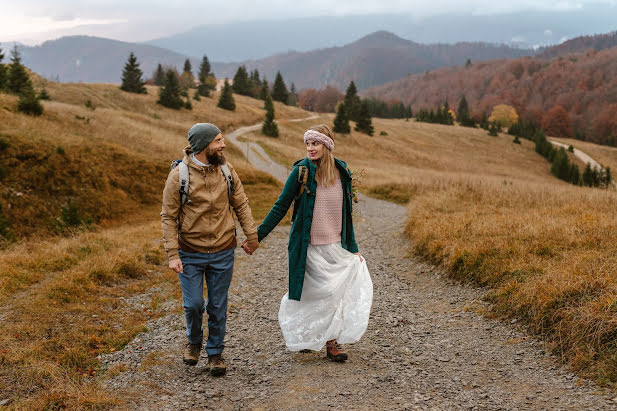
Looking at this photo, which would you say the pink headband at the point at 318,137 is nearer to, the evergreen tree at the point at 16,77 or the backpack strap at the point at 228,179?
the backpack strap at the point at 228,179

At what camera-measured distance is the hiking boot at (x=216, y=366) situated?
4953mm

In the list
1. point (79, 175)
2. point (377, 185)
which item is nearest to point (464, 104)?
point (377, 185)

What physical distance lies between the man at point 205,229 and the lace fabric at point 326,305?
0.74m

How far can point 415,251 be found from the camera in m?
10.6

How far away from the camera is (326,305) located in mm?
5086

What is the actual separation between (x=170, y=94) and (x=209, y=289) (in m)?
59.7

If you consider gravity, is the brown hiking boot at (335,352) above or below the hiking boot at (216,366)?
above

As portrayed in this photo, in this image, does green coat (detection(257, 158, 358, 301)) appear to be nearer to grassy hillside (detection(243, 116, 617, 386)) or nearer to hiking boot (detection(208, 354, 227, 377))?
hiking boot (detection(208, 354, 227, 377))

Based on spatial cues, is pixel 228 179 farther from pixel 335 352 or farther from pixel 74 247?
pixel 74 247

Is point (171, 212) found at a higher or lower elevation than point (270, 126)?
lower

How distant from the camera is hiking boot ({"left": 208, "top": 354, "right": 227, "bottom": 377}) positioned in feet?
16.3

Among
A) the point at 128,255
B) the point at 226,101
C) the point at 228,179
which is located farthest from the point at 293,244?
the point at 226,101

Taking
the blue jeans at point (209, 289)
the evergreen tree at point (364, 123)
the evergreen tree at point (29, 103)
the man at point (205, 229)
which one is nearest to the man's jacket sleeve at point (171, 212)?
the man at point (205, 229)

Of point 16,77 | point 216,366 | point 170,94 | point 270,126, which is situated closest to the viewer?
→ point 216,366
